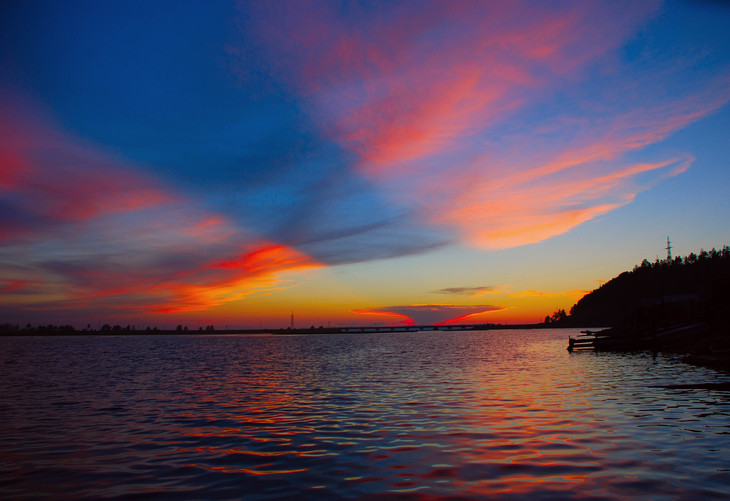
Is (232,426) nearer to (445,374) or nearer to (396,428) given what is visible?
(396,428)

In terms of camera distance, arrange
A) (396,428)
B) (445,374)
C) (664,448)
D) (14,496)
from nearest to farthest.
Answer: (14,496) < (664,448) < (396,428) < (445,374)

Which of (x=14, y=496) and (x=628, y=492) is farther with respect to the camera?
(x=14, y=496)

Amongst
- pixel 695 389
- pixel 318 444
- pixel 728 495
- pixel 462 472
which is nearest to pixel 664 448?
pixel 728 495

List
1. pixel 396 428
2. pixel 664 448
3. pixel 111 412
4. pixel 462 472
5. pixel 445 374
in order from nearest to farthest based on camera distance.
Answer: pixel 462 472
pixel 664 448
pixel 396 428
pixel 111 412
pixel 445 374

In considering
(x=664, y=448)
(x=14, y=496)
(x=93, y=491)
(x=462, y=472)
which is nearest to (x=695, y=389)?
(x=664, y=448)

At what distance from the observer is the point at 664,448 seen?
11789mm

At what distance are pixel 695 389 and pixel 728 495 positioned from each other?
638 inches

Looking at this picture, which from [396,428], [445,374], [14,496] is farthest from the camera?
[445,374]

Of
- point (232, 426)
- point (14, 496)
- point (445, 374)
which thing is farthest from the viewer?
point (445, 374)

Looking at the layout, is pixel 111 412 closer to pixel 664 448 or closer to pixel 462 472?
pixel 462 472

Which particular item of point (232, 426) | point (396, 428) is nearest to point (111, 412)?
point (232, 426)

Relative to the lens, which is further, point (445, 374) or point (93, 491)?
point (445, 374)

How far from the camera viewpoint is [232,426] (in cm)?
1638

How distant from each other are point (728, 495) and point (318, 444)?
9.47 metres
